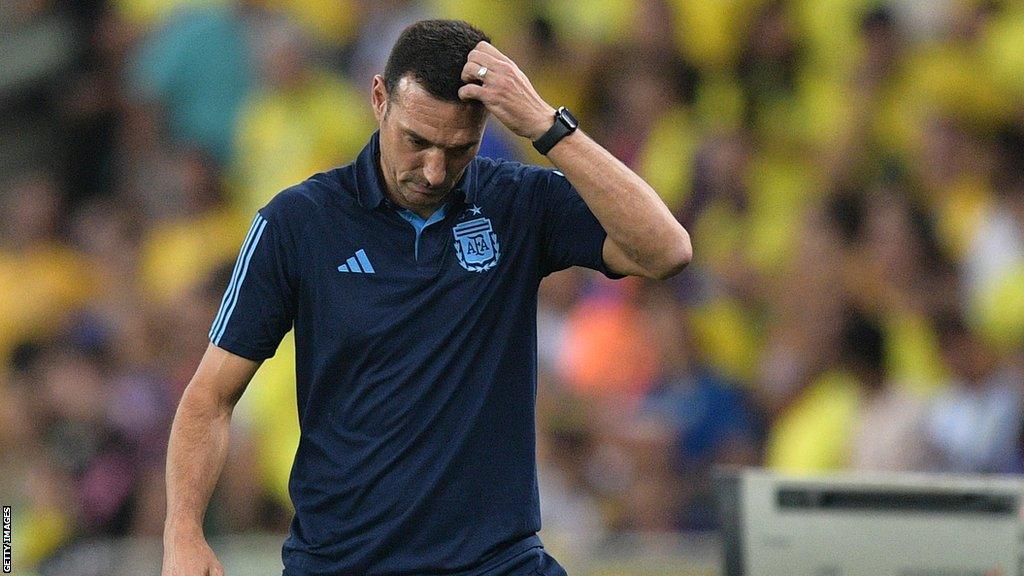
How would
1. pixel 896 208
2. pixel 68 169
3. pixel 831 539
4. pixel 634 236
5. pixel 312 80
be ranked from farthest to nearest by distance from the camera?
pixel 68 169 → pixel 312 80 → pixel 896 208 → pixel 831 539 → pixel 634 236

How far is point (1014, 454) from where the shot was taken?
256 inches

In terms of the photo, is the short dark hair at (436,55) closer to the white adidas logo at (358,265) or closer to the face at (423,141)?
the face at (423,141)

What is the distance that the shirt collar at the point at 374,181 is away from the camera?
3.66m

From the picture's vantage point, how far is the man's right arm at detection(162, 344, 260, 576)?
3498 mm

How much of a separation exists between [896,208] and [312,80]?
3.30 meters

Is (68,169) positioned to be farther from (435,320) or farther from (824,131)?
(435,320)

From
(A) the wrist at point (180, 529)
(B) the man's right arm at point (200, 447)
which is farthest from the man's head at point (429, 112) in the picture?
(A) the wrist at point (180, 529)

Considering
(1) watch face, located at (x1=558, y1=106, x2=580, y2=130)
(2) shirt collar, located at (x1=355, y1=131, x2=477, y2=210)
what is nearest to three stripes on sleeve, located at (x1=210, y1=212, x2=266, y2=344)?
(2) shirt collar, located at (x1=355, y1=131, x2=477, y2=210)

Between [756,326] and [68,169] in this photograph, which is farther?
[68,169]

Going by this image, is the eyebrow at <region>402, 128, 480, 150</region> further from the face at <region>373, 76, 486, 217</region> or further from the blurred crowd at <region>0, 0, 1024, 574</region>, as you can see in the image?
the blurred crowd at <region>0, 0, 1024, 574</region>

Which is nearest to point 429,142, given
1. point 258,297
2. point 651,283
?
point 258,297

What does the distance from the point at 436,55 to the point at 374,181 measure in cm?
34

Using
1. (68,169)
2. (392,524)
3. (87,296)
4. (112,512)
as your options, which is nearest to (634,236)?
(392,524)

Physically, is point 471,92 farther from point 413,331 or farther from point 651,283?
point 651,283
